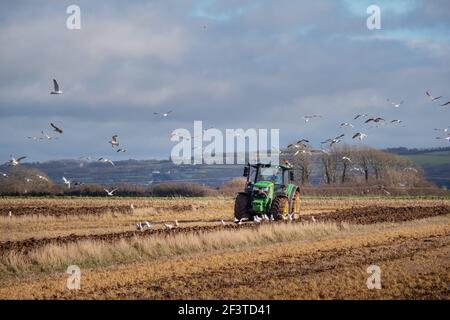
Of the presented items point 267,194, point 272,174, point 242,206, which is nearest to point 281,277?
point 267,194

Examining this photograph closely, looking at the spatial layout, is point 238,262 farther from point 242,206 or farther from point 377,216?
point 377,216

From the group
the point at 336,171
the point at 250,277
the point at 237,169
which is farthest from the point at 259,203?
the point at 237,169

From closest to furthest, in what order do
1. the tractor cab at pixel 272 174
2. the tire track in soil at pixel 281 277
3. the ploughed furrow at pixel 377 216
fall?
the tire track in soil at pixel 281 277
the tractor cab at pixel 272 174
the ploughed furrow at pixel 377 216

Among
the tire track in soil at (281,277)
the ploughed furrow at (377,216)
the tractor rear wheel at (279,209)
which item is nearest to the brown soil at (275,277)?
the tire track in soil at (281,277)

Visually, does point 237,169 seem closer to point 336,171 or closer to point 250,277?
point 336,171

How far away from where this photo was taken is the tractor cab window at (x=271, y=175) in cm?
3091

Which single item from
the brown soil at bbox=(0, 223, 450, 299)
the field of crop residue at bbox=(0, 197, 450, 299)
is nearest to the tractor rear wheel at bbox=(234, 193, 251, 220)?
the field of crop residue at bbox=(0, 197, 450, 299)

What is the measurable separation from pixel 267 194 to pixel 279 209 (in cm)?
102

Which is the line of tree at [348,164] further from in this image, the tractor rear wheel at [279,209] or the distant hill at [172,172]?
the tractor rear wheel at [279,209]

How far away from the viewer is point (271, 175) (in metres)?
31.0

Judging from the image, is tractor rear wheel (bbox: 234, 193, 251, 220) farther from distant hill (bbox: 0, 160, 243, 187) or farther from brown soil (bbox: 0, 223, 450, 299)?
distant hill (bbox: 0, 160, 243, 187)

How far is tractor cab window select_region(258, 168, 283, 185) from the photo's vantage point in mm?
30906

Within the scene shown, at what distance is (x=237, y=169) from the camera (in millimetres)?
111562
